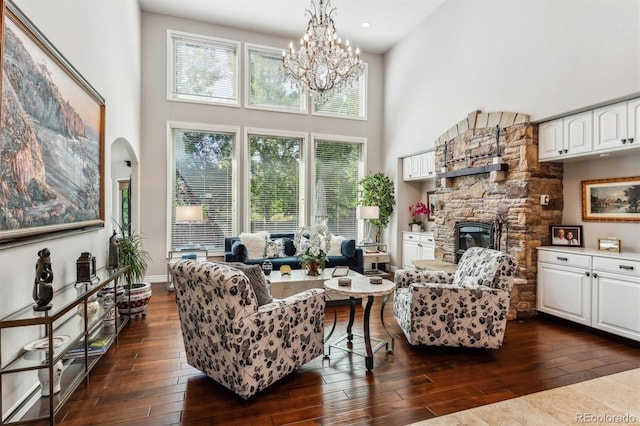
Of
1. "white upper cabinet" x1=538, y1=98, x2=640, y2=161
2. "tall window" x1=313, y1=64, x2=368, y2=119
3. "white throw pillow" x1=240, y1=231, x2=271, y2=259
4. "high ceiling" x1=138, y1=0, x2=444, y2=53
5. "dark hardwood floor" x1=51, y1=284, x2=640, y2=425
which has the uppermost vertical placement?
"high ceiling" x1=138, y1=0, x2=444, y2=53

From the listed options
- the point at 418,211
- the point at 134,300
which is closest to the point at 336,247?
the point at 418,211

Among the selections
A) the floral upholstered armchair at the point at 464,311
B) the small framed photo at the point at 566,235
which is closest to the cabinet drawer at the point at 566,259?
the small framed photo at the point at 566,235

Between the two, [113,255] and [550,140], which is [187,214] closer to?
[113,255]

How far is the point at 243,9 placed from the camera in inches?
227

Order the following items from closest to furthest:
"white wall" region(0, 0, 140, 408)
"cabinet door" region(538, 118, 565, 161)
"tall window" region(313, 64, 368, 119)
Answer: "white wall" region(0, 0, 140, 408), "cabinet door" region(538, 118, 565, 161), "tall window" region(313, 64, 368, 119)

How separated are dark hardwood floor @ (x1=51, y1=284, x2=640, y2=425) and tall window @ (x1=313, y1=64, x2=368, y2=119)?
5115mm

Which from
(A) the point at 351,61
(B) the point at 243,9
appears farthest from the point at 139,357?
(B) the point at 243,9

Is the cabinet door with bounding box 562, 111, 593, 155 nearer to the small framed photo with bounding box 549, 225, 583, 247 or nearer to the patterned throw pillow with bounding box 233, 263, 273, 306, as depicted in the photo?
the small framed photo with bounding box 549, 225, 583, 247

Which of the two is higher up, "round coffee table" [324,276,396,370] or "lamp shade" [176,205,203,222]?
"lamp shade" [176,205,203,222]

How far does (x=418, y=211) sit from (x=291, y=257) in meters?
2.75

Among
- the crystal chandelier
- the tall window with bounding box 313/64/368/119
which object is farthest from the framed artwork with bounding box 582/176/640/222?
the tall window with bounding box 313/64/368/119

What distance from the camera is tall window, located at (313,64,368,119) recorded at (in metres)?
7.21

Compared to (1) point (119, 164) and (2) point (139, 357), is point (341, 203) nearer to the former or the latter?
(1) point (119, 164)

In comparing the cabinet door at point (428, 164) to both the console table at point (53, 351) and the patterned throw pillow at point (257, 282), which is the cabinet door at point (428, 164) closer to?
the patterned throw pillow at point (257, 282)
